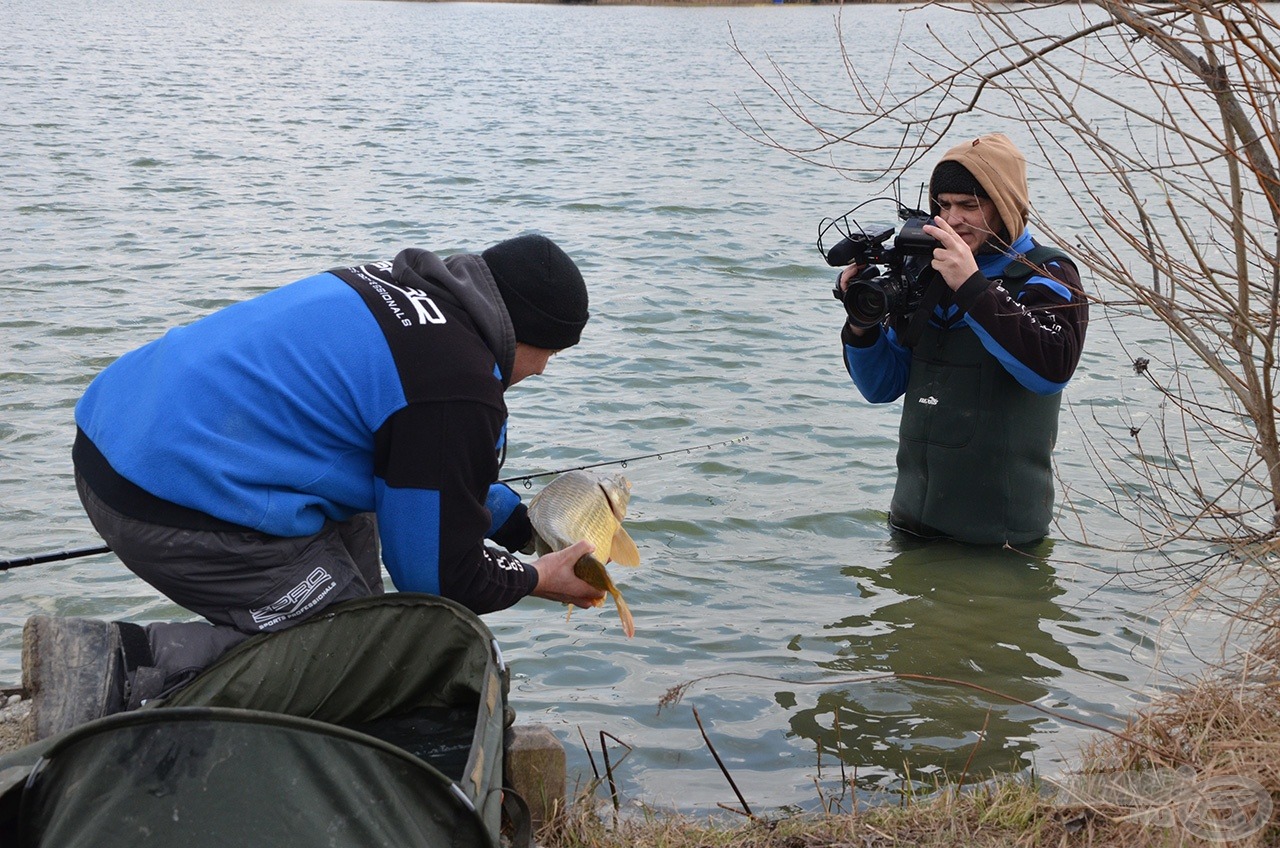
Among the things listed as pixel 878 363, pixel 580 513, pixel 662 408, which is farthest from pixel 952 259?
pixel 662 408

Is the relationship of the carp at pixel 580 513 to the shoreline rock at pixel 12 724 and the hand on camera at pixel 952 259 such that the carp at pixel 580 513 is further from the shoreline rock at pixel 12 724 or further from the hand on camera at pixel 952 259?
the hand on camera at pixel 952 259

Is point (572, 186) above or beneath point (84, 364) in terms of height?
above

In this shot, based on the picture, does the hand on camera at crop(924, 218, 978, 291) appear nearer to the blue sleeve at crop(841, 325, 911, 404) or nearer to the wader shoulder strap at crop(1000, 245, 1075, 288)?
the wader shoulder strap at crop(1000, 245, 1075, 288)

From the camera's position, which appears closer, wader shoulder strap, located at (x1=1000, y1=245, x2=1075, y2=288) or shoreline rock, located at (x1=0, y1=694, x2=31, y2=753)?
shoreline rock, located at (x1=0, y1=694, x2=31, y2=753)

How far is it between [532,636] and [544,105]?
18472 mm

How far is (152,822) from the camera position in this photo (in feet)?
7.76

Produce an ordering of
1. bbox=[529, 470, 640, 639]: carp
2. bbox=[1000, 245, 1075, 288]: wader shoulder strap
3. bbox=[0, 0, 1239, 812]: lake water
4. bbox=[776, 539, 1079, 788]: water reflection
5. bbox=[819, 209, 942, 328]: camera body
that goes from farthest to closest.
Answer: bbox=[819, 209, 942, 328]: camera body, bbox=[1000, 245, 1075, 288]: wader shoulder strap, bbox=[0, 0, 1239, 812]: lake water, bbox=[776, 539, 1079, 788]: water reflection, bbox=[529, 470, 640, 639]: carp

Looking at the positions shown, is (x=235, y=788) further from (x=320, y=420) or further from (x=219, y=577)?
(x=320, y=420)

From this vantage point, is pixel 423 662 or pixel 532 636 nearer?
pixel 423 662

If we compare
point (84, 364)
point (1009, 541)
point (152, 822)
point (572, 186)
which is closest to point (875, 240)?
point (1009, 541)

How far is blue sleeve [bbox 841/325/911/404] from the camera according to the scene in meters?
5.18

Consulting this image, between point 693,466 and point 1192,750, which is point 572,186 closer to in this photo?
point 693,466

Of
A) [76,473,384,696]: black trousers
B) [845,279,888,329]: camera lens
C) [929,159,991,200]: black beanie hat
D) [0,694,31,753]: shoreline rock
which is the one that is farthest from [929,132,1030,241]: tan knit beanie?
[0,694,31,753]: shoreline rock

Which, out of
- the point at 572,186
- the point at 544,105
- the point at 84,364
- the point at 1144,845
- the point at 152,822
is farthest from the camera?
the point at 544,105
